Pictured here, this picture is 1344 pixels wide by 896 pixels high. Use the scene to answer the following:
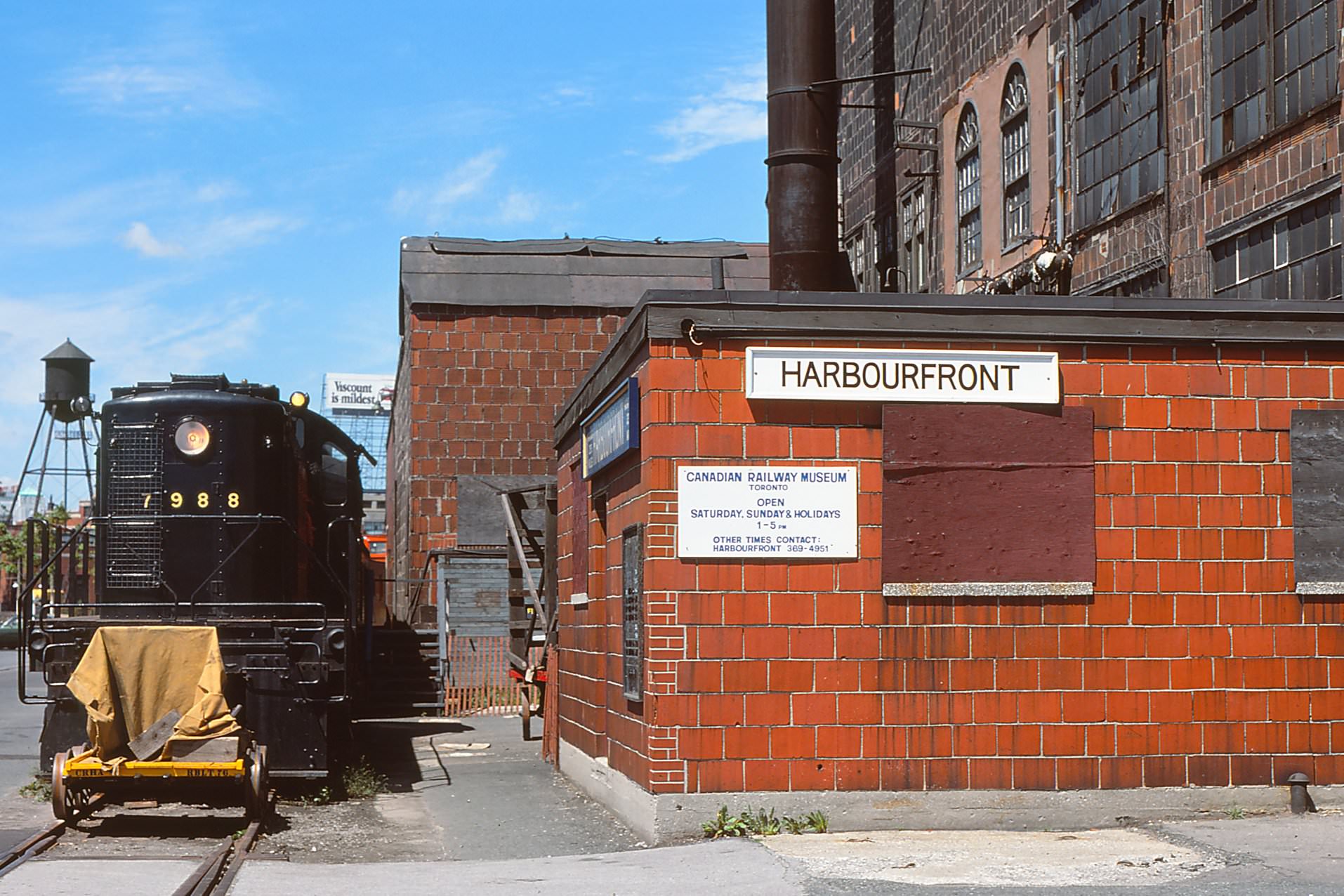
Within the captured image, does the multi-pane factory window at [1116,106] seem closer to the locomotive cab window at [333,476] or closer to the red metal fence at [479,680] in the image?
the locomotive cab window at [333,476]

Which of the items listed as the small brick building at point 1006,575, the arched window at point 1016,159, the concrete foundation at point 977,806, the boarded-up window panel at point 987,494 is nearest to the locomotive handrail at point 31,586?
the small brick building at point 1006,575

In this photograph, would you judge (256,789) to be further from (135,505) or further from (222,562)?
(135,505)

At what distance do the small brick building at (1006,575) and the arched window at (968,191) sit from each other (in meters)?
12.3

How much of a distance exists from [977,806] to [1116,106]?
1171 cm

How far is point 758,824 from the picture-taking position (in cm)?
1125

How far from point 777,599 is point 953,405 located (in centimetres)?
194

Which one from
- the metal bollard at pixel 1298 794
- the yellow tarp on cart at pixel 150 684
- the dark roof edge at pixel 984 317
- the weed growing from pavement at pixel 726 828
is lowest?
the weed growing from pavement at pixel 726 828

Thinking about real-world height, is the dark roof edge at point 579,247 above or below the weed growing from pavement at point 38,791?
above

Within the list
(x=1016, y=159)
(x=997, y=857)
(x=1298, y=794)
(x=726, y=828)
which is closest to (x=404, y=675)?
(x=1016, y=159)

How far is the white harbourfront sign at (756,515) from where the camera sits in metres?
11.5

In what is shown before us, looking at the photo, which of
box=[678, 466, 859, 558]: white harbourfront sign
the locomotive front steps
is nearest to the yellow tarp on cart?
box=[678, 466, 859, 558]: white harbourfront sign

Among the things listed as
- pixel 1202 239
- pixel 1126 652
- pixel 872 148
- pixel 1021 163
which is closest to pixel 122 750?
pixel 1126 652

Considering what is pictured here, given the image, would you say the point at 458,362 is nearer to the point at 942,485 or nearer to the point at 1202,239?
the point at 1202,239

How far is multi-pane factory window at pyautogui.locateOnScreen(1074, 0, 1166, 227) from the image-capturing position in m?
19.4
